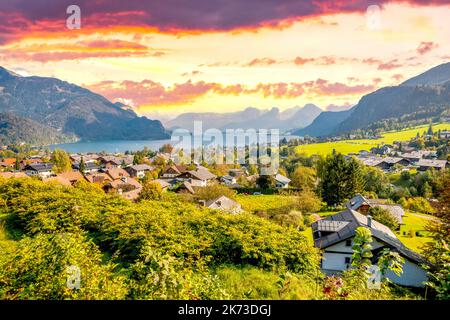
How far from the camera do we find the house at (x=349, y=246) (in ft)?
54.0

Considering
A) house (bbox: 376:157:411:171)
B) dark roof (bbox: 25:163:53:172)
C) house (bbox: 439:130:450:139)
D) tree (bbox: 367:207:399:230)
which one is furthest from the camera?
house (bbox: 439:130:450:139)

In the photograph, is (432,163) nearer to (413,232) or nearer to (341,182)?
(341,182)

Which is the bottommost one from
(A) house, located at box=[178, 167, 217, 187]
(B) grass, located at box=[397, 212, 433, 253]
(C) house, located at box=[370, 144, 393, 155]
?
(B) grass, located at box=[397, 212, 433, 253]

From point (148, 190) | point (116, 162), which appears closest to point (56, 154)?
point (116, 162)

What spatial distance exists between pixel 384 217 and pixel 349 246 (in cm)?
1115

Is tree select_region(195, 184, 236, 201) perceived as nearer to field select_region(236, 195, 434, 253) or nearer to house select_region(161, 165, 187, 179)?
field select_region(236, 195, 434, 253)

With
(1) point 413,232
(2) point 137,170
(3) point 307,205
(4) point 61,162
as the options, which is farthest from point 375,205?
(4) point 61,162

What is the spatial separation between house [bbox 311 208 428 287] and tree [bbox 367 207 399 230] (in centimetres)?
558

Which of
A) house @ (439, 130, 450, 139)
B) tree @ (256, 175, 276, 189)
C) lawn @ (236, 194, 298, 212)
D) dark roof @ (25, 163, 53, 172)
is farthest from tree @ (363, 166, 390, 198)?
dark roof @ (25, 163, 53, 172)

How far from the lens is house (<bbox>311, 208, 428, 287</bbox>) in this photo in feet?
54.0

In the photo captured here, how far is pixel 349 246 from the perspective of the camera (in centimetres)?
1867

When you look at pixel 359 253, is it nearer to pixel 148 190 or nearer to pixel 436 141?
pixel 148 190

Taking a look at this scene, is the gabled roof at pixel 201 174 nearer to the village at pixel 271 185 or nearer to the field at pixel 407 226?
the village at pixel 271 185

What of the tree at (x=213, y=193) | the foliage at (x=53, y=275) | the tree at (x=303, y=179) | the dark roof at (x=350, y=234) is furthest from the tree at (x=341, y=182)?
the foliage at (x=53, y=275)
